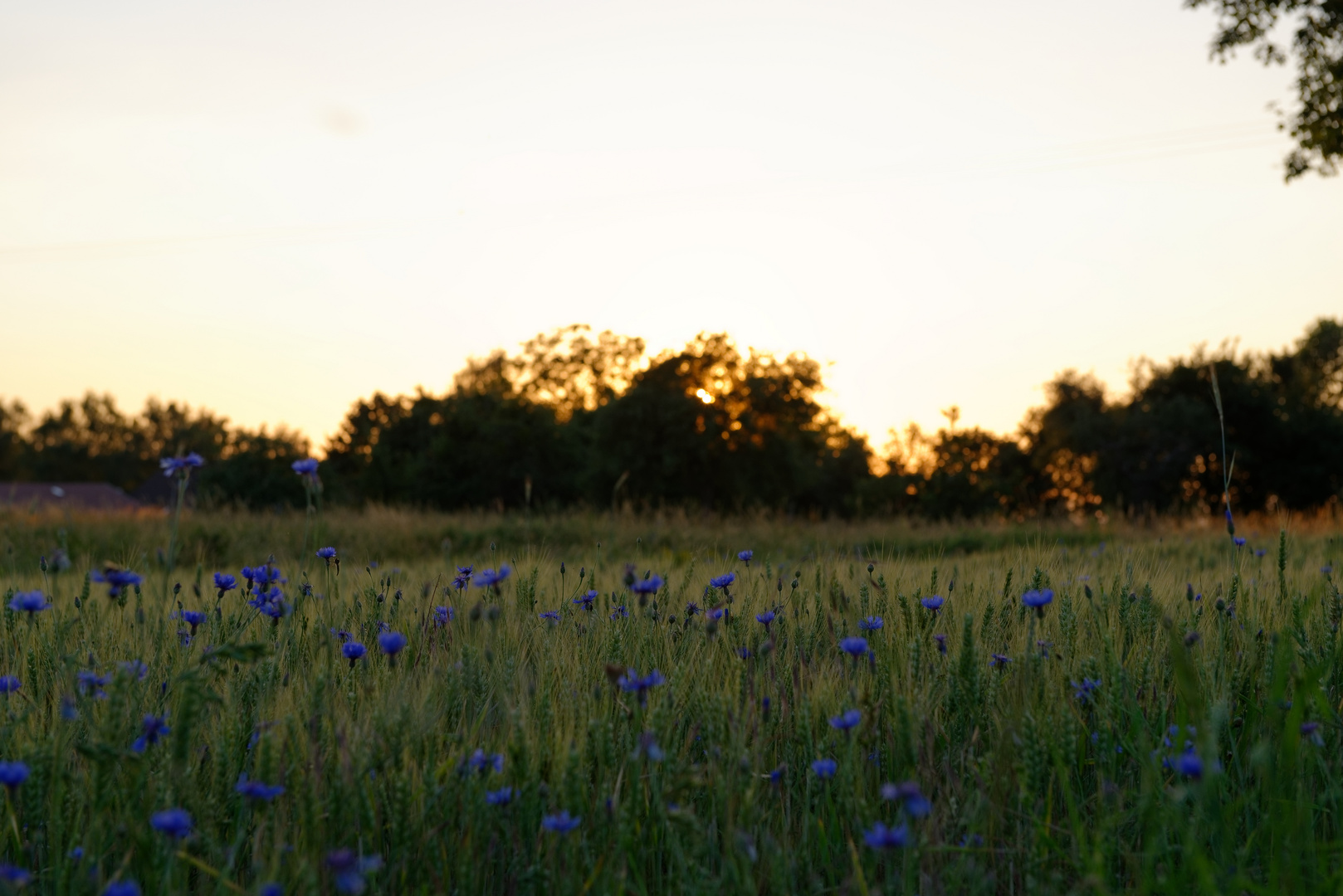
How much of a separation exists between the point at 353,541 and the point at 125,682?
10466 millimetres

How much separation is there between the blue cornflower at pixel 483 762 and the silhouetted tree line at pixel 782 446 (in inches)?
596

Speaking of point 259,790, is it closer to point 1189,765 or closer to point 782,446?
point 1189,765

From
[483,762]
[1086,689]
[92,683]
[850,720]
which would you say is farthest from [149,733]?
[1086,689]

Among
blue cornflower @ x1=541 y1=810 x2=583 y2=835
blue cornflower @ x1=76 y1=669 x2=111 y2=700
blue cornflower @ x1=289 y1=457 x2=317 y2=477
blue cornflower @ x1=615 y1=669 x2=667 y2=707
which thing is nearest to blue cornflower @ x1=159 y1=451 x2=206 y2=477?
blue cornflower @ x1=289 y1=457 x2=317 y2=477

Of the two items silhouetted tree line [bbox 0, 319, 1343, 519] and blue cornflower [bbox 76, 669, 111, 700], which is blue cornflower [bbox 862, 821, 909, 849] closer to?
blue cornflower [bbox 76, 669, 111, 700]

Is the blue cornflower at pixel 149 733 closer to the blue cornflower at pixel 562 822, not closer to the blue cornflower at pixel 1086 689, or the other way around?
the blue cornflower at pixel 562 822

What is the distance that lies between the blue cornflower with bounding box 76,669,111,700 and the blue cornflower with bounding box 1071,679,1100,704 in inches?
89.1

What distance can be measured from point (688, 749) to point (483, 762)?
0.58 m

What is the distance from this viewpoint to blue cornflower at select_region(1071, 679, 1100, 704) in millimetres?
2039

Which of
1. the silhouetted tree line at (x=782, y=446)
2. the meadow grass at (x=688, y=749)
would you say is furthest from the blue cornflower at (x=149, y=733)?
the silhouetted tree line at (x=782, y=446)

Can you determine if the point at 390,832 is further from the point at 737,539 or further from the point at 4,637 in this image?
the point at 737,539

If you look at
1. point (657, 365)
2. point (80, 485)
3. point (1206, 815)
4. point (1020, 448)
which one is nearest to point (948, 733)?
point (1206, 815)

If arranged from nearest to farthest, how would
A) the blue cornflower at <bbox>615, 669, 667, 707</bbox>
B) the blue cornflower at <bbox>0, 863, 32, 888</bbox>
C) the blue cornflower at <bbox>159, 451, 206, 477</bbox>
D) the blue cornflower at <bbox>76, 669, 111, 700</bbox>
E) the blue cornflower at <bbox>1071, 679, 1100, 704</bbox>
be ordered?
1. the blue cornflower at <bbox>0, 863, 32, 888</bbox>
2. the blue cornflower at <bbox>615, 669, 667, 707</bbox>
3. the blue cornflower at <bbox>76, 669, 111, 700</bbox>
4. the blue cornflower at <bbox>1071, 679, 1100, 704</bbox>
5. the blue cornflower at <bbox>159, 451, 206, 477</bbox>

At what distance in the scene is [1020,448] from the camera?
41781 millimetres
